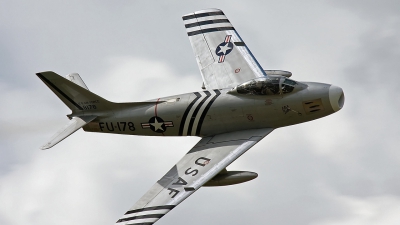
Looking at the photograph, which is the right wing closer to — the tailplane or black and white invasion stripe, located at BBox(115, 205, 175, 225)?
the tailplane

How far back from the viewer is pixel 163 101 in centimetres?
3666

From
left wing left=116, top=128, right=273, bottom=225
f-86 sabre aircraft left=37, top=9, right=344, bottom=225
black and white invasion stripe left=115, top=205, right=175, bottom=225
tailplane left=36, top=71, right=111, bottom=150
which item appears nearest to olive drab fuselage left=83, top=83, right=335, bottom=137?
f-86 sabre aircraft left=37, top=9, right=344, bottom=225

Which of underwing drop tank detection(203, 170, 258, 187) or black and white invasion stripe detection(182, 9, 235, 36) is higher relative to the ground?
black and white invasion stripe detection(182, 9, 235, 36)

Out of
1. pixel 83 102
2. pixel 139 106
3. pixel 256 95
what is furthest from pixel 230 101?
pixel 83 102

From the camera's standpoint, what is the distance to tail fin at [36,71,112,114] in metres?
37.4

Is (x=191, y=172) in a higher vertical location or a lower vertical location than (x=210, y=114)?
lower

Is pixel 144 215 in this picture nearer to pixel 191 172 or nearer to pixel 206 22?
pixel 191 172

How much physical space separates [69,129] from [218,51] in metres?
7.42

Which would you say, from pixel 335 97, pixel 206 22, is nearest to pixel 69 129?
pixel 206 22

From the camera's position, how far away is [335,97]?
3450 centimetres

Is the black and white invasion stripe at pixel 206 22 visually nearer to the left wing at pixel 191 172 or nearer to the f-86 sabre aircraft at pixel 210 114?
the f-86 sabre aircraft at pixel 210 114

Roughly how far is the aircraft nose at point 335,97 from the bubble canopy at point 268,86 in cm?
139

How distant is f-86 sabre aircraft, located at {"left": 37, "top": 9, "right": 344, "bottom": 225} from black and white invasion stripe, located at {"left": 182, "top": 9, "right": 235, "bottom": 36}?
7.37ft

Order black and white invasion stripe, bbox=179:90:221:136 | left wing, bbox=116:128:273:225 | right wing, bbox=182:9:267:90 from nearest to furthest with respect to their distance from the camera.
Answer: left wing, bbox=116:128:273:225, black and white invasion stripe, bbox=179:90:221:136, right wing, bbox=182:9:267:90
